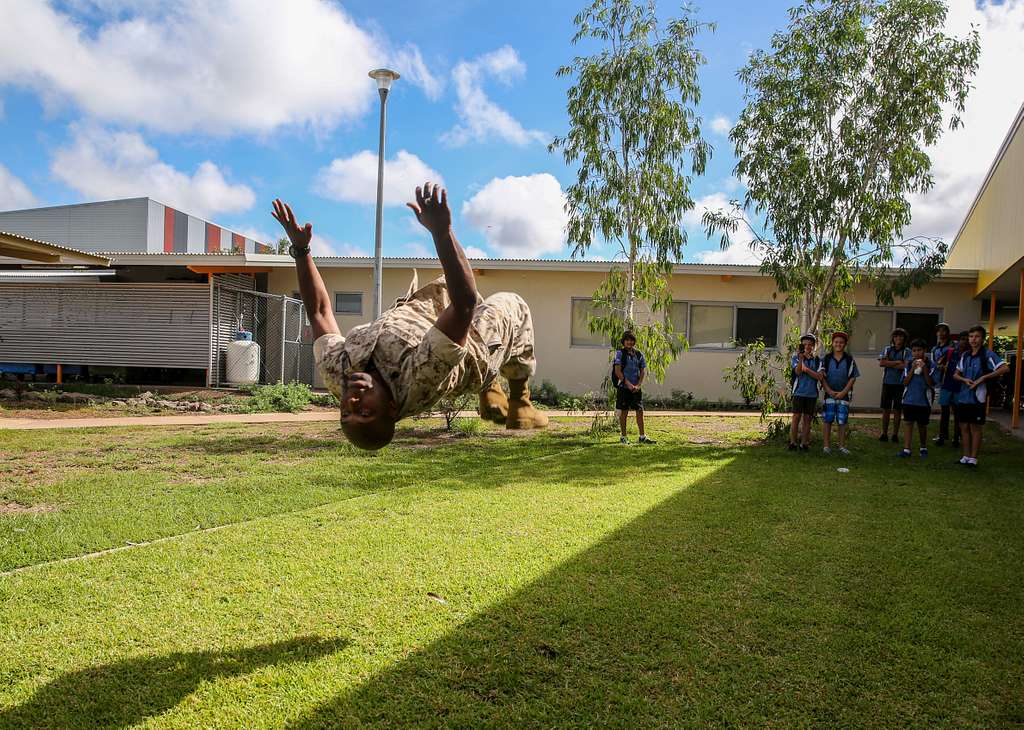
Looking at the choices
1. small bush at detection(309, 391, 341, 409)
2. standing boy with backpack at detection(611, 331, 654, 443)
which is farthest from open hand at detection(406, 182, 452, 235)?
small bush at detection(309, 391, 341, 409)

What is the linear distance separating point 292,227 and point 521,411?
6.21 ft

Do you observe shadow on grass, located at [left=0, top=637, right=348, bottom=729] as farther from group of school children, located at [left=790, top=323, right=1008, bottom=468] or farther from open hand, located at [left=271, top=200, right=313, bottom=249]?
group of school children, located at [left=790, top=323, right=1008, bottom=468]

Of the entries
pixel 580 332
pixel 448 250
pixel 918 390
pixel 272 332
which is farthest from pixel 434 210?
pixel 272 332

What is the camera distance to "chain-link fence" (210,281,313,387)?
47.9 ft

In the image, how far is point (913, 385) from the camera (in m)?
8.50

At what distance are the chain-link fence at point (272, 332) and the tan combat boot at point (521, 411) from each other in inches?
431

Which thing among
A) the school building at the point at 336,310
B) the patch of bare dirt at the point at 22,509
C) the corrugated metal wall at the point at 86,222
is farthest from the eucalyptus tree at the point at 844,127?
the corrugated metal wall at the point at 86,222

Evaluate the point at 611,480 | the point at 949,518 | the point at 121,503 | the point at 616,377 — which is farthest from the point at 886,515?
the point at 121,503

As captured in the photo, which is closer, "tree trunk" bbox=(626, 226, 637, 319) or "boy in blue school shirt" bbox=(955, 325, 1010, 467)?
"boy in blue school shirt" bbox=(955, 325, 1010, 467)

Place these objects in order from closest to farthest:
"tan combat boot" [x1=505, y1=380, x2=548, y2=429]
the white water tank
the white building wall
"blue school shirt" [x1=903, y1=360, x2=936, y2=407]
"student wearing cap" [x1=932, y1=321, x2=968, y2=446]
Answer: "tan combat boot" [x1=505, y1=380, x2=548, y2=429] < "blue school shirt" [x1=903, y1=360, x2=936, y2=407] < "student wearing cap" [x1=932, y1=321, x2=968, y2=446] < the white water tank < the white building wall

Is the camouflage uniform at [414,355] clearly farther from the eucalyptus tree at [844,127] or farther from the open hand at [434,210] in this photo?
the eucalyptus tree at [844,127]

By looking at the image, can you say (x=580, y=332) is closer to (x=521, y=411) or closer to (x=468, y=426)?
(x=468, y=426)

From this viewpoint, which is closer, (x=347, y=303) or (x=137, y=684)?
(x=137, y=684)

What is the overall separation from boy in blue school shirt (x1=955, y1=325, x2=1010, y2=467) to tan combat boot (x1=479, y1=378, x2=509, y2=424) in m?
6.00
